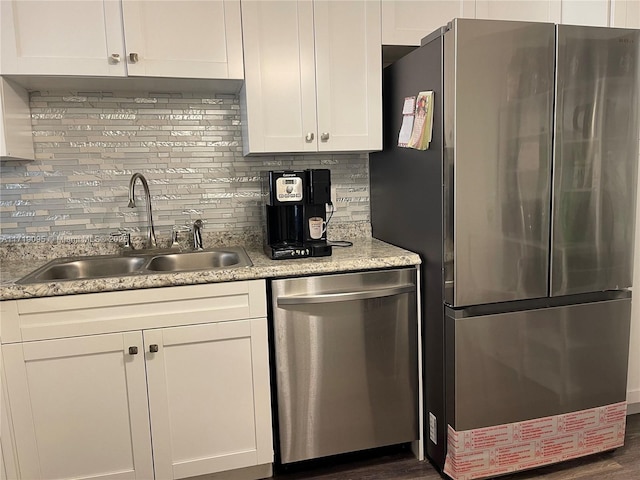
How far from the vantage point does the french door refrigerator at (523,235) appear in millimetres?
1753

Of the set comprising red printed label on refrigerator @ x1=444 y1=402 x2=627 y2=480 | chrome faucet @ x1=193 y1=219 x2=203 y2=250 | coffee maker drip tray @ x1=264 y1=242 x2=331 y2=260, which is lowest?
red printed label on refrigerator @ x1=444 y1=402 x2=627 y2=480

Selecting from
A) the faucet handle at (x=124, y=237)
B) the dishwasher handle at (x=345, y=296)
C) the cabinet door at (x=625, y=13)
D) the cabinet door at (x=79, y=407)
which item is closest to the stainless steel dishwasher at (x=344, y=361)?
the dishwasher handle at (x=345, y=296)

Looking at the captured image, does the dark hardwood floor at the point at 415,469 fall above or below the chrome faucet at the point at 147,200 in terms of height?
below

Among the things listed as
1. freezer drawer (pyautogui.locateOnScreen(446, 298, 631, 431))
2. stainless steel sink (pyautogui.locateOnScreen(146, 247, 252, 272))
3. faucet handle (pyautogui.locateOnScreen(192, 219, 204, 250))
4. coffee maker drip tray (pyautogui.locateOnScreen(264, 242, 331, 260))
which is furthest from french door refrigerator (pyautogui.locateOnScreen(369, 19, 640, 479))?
faucet handle (pyautogui.locateOnScreen(192, 219, 204, 250))

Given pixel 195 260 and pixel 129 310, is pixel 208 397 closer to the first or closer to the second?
pixel 129 310

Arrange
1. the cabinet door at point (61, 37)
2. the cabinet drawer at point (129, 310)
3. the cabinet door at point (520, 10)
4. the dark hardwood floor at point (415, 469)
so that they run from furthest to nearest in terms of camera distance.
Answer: the cabinet door at point (520, 10) < the dark hardwood floor at point (415, 469) < the cabinet door at point (61, 37) < the cabinet drawer at point (129, 310)

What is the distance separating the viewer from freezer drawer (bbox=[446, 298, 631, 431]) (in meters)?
1.86

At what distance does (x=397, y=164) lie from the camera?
2168mm

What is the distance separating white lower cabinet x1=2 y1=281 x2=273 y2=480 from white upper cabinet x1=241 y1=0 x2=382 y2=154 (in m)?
0.72

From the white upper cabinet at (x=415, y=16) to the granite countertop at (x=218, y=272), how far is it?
948 millimetres

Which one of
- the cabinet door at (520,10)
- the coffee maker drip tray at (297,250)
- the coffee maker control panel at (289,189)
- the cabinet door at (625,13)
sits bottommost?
the coffee maker drip tray at (297,250)

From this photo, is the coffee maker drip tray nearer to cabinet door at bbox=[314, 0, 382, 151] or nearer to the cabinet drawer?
the cabinet drawer

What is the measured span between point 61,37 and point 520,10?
1977 mm

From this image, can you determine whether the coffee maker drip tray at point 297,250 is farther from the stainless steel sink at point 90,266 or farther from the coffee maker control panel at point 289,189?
the stainless steel sink at point 90,266
